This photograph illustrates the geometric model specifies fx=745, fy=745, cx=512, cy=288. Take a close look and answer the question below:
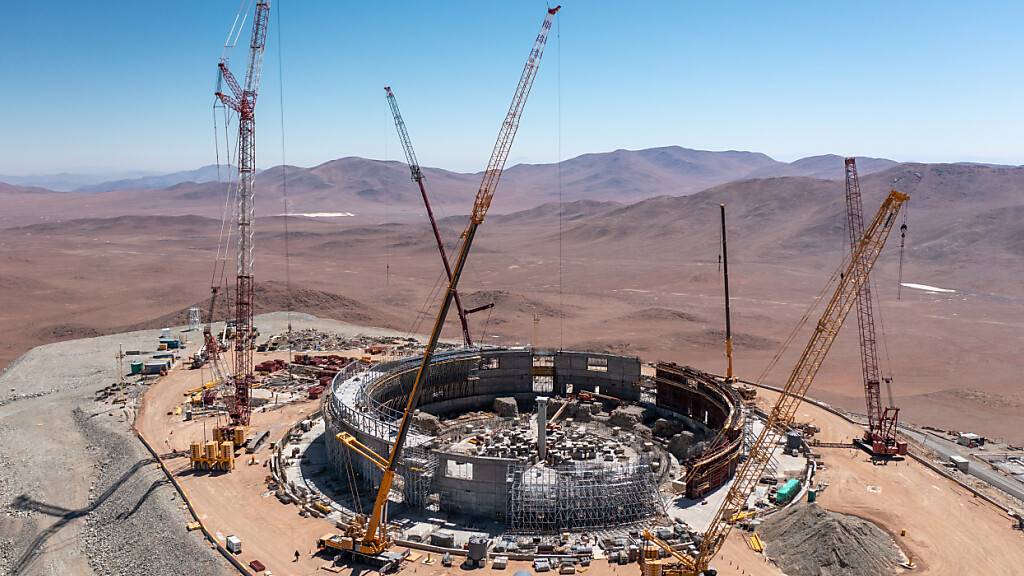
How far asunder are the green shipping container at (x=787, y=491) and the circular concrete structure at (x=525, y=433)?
13.1 ft

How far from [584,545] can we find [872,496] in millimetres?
22103

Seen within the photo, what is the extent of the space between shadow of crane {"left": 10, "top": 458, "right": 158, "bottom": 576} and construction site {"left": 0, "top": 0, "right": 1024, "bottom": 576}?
32cm

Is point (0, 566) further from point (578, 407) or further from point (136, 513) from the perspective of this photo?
point (578, 407)

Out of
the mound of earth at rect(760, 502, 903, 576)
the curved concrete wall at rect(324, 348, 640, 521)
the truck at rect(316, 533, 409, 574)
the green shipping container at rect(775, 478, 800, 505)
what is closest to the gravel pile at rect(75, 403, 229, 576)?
the truck at rect(316, 533, 409, 574)

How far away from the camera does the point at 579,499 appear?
45.9 meters

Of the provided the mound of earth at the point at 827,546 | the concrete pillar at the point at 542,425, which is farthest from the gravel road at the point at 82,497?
the mound of earth at the point at 827,546

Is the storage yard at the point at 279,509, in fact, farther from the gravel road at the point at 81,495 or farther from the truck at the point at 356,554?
the truck at the point at 356,554

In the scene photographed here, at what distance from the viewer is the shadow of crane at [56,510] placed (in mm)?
45500

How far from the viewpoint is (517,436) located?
5941 cm

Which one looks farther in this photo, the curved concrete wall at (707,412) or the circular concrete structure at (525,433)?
the curved concrete wall at (707,412)

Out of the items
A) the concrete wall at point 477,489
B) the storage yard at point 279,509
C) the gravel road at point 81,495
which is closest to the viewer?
the storage yard at point 279,509

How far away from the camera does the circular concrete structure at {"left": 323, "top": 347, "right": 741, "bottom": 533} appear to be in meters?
46.3

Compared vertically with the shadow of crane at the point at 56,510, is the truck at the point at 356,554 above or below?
above

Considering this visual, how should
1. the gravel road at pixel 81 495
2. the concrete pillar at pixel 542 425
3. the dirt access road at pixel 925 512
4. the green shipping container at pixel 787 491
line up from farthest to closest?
the concrete pillar at pixel 542 425 → the green shipping container at pixel 787 491 → the gravel road at pixel 81 495 → the dirt access road at pixel 925 512
